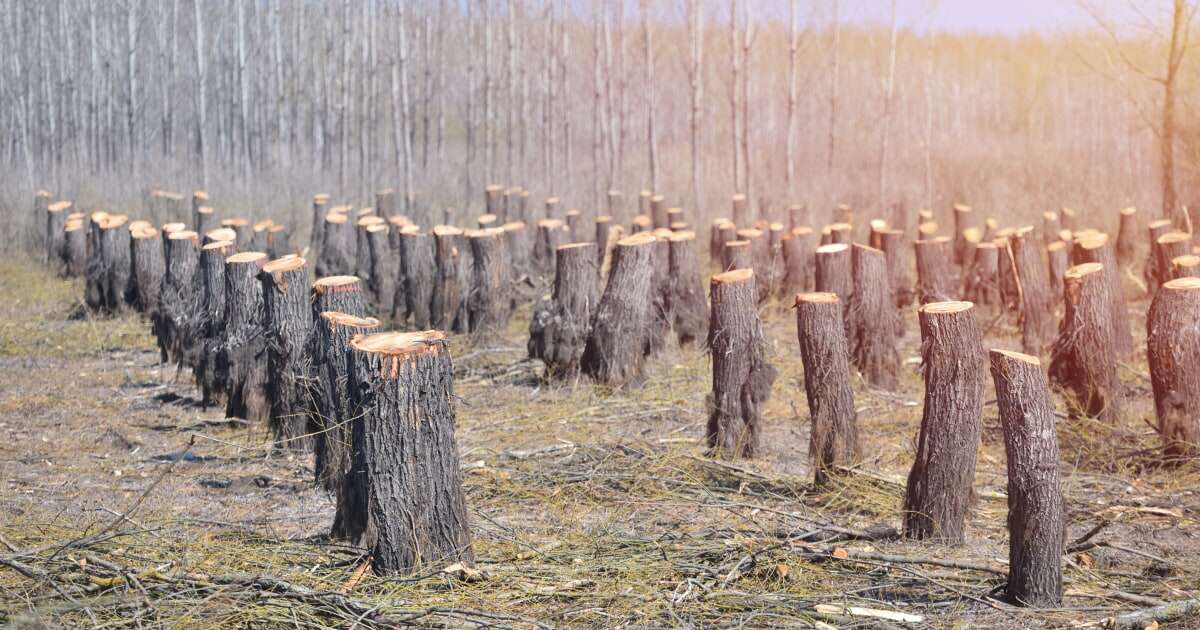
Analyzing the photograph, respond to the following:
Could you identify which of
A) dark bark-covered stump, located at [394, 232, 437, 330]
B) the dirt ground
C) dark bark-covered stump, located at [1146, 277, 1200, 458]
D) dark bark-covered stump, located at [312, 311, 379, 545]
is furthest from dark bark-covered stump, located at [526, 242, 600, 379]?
dark bark-covered stump, located at [1146, 277, 1200, 458]

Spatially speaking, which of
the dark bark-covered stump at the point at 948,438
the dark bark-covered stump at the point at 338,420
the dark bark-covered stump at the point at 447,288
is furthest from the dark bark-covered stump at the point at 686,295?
the dark bark-covered stump at the point at 948,438

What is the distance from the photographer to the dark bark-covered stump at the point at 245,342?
7977mm

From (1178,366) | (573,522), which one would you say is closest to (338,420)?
(573,522)

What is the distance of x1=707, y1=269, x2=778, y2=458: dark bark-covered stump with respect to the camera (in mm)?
7188

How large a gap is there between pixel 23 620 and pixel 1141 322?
10720 mm

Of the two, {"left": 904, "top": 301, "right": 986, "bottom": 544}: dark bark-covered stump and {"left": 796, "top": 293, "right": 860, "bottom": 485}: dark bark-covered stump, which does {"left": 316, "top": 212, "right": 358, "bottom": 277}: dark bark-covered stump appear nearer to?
{"left": 796, "top": 293, "right": 860, "bottom": 485}: dark bark-covered stump

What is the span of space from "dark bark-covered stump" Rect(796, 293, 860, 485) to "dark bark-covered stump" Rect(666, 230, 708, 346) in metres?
3.67

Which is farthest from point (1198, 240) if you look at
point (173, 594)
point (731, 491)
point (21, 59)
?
point (21, 59)

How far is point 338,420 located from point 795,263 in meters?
7.37

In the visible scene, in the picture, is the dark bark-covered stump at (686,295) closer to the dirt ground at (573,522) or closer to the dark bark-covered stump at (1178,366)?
the dirt ground at (573,522)

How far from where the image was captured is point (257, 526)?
19.3ft

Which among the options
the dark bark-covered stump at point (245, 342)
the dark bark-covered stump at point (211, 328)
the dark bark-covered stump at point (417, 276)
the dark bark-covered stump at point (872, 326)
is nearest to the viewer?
the dark bark-covered stump at point (245, 342)

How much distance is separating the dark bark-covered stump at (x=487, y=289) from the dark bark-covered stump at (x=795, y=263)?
10.6ft

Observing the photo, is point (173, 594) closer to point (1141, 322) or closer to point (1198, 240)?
point (1141, 322)
